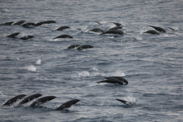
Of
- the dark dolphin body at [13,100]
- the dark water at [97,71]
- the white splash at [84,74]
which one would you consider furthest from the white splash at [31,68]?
the dark dolphin body at [13,100]

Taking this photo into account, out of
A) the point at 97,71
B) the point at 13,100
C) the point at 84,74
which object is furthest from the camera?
the point at 97,71

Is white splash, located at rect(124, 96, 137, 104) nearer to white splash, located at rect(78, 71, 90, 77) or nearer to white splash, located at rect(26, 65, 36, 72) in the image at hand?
white splash, located at rect(78, 71, 90, 77)

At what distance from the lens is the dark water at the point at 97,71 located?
40.7ft

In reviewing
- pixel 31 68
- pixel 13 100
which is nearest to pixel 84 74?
pixel 31 68

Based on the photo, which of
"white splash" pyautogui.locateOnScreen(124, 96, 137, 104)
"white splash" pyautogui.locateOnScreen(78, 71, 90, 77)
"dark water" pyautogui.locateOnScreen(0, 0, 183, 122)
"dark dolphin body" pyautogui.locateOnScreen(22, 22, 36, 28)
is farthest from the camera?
"dark dolphin body" pyautogui.locateOnScreen(22, 22, 36, 28)

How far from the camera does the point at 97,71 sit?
17562 mm

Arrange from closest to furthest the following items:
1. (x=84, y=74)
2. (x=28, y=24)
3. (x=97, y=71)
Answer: (x=84, y=74) < (x=97, y=71) < (x=28, y=24)

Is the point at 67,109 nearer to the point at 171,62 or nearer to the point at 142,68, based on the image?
the point at 142,68

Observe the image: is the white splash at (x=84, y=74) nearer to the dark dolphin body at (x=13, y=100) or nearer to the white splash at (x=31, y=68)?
the white splash at (x=31, y=68)

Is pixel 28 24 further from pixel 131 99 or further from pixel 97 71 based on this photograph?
pixel 131 99

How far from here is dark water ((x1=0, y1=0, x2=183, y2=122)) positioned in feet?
40.7

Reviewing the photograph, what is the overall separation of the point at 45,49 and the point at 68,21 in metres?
11.7

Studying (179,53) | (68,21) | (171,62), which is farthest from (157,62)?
(68,21)

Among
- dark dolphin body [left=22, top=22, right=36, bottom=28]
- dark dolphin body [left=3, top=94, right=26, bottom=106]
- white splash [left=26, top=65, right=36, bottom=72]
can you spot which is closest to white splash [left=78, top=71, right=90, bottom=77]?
white splash [left=26, top=65, right=36, bottom=72]
